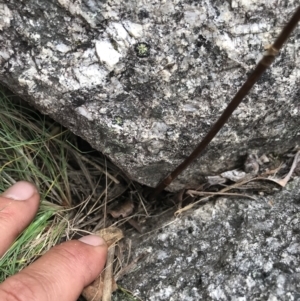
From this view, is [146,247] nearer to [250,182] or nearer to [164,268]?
[164,268]

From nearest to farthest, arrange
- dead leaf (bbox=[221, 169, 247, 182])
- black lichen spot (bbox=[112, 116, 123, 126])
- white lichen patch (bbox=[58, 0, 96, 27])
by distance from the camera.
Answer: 1. white lichen patch (bbox=[58, 0, 96, 27])
2. black lichen spot (bbox=[112, 116, 123, 126])
3. dead leaf (bbox=[221, 169, 247, 182])

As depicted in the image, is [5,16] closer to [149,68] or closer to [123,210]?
[149,68]

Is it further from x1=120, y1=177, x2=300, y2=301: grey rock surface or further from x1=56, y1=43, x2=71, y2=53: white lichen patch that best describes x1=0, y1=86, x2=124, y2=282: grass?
x1=56, y1=43, x2=71, y2=53: white lichen patch

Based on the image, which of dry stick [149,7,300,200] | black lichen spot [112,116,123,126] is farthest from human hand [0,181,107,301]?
black lichen spot [112,116,123,126]

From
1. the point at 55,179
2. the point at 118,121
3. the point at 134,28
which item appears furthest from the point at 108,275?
the point at 134,28

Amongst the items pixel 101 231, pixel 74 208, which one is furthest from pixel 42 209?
pixel 101 231
